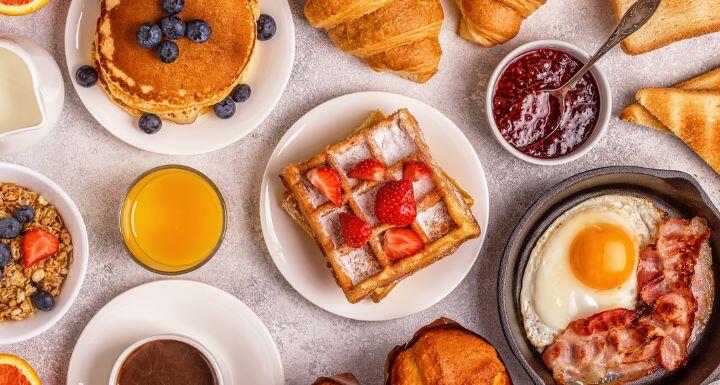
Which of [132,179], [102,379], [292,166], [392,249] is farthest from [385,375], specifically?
[132,179]

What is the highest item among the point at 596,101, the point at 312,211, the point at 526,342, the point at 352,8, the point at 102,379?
the point at 352,8

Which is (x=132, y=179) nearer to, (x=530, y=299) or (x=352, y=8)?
(x=352, y=8)

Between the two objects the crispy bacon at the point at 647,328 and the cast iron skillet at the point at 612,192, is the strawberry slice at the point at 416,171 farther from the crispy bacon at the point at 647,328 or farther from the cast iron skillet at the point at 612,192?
the crispy bacon at the point at 647,328

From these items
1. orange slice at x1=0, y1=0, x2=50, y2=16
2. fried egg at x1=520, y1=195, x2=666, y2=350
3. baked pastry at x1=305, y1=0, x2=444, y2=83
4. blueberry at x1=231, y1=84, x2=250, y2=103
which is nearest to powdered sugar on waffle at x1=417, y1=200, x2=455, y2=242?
fried egg at x1=520, y1=195, x2=666, y2=350

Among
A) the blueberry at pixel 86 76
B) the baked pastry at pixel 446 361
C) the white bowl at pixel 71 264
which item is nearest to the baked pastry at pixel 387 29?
the blueberry at pixel 86 76

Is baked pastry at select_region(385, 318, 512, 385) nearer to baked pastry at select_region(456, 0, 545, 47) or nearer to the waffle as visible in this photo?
the waffle

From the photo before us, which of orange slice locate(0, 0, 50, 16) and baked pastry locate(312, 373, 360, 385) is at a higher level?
orange slice locate(0, 0, 50, 16)

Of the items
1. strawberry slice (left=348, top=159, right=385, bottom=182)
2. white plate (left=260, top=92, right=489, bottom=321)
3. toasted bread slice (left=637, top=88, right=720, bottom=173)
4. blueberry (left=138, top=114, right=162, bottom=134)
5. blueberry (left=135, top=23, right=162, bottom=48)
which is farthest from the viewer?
toasted bread slice (left=637, top=88, right=720, bottom=173)
